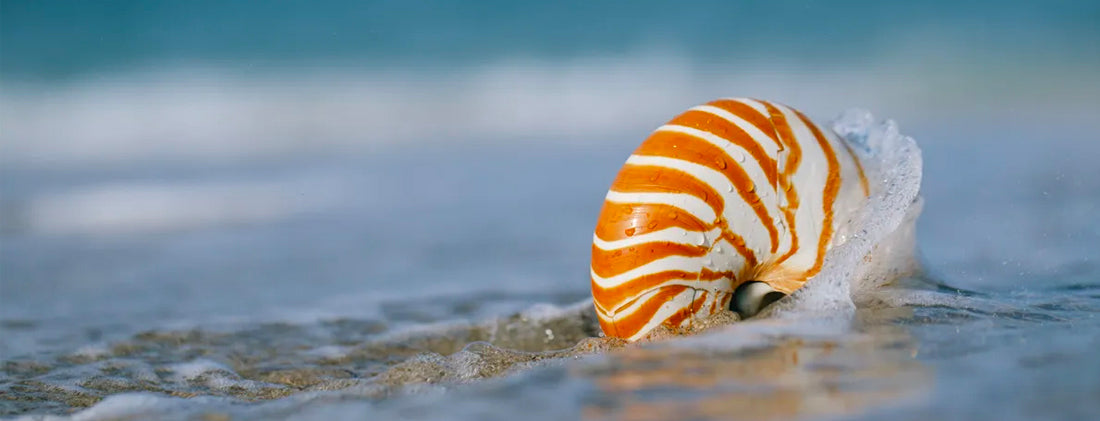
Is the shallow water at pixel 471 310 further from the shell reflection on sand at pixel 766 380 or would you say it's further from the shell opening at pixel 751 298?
the shell opening at pixel 751 298

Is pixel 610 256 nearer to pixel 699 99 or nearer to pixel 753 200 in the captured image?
pixel 753 200

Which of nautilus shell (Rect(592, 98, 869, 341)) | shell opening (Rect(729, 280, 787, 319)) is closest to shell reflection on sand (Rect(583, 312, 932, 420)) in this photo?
nautilus shell (Rect(592, 98, 869, 341))

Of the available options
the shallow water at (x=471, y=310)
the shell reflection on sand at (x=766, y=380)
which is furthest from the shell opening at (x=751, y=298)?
the shell reflection on sand at (x=766, y=380)

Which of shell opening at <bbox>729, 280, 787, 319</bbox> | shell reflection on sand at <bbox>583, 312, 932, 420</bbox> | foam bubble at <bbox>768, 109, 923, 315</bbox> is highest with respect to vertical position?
foam bubble at <bbox>768, 109, 923, 315</bbox>

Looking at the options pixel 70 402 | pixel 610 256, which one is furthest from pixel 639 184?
pixel 70 402

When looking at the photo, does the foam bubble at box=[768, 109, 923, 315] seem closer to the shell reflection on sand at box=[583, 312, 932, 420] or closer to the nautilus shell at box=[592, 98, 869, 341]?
the nautilus shell at box=[592, 98, 869, 341]
